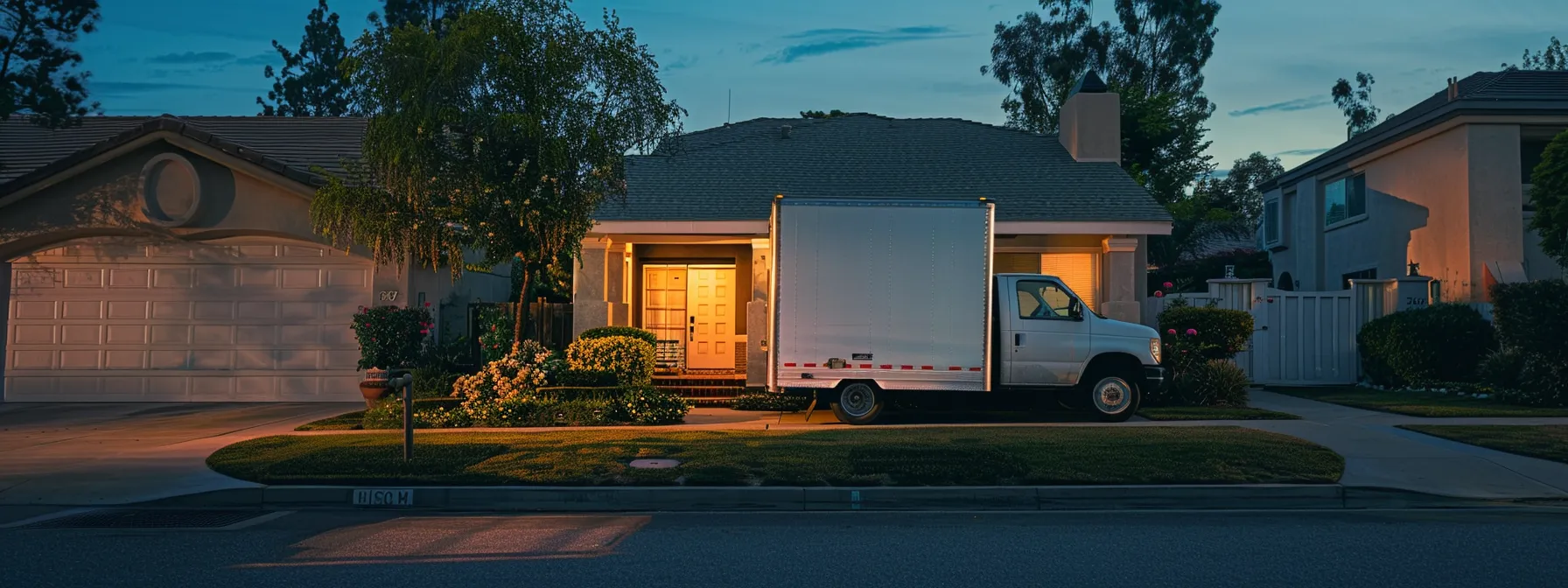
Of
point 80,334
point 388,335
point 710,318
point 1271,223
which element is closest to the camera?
point 388,335

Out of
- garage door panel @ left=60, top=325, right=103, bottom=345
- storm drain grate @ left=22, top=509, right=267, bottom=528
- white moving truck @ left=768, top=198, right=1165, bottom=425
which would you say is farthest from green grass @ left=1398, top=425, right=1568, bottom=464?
garage door panel @ left=60, top=325, right=103, bottom=345

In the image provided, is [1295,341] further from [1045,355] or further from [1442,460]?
[1442,460]

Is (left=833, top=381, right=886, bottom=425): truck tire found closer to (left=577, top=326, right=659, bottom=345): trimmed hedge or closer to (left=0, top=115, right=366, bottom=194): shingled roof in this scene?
(left=577, top=326, right=659, bottom=345): trimmed hedge

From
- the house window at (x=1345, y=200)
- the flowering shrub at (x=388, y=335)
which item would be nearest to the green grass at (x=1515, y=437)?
the flowering shrub at (x=388, y=335)

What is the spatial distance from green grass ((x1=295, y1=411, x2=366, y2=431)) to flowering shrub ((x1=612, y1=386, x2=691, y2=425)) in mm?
3232

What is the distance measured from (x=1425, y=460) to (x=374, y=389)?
12359mm

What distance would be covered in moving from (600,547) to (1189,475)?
5.15m

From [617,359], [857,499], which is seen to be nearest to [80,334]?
[617,359]

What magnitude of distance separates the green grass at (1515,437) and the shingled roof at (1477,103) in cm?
945

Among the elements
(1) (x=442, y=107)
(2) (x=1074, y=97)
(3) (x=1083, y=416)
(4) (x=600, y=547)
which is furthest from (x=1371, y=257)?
(4) (x=600, y=547)

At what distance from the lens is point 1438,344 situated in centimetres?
1794

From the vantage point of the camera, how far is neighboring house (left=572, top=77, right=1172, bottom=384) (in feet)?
59.8

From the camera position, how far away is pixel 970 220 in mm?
13664

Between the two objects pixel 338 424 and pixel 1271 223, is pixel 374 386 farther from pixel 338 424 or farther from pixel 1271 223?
pixel 1271 223
